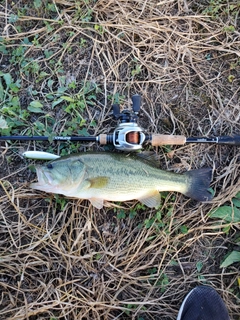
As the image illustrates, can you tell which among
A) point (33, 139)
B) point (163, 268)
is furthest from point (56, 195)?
point (163, 268)

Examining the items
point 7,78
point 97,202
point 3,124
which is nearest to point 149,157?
point 97,202

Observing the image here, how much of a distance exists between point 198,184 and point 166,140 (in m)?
0.50

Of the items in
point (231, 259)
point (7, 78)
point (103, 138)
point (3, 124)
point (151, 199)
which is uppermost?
point (7, 78)

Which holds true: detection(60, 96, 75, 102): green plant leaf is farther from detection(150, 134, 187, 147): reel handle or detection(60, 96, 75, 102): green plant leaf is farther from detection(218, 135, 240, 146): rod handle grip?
detection(218, 135, 240, 146): rod handle grip

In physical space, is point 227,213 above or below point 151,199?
below

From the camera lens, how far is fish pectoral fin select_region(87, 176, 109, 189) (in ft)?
9.64

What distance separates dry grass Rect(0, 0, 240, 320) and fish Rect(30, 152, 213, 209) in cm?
22

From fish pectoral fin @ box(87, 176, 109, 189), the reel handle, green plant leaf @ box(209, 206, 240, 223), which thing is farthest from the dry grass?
fish pectoral fin @ box(87, 176, 109, 189)

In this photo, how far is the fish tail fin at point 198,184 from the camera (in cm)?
314

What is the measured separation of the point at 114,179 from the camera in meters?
2.98

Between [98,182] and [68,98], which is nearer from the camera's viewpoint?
[98,182]

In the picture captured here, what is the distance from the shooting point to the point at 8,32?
11.0 feet

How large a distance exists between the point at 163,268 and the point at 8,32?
9.02 ft

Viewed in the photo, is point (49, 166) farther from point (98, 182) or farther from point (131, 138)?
point (131, 138)
